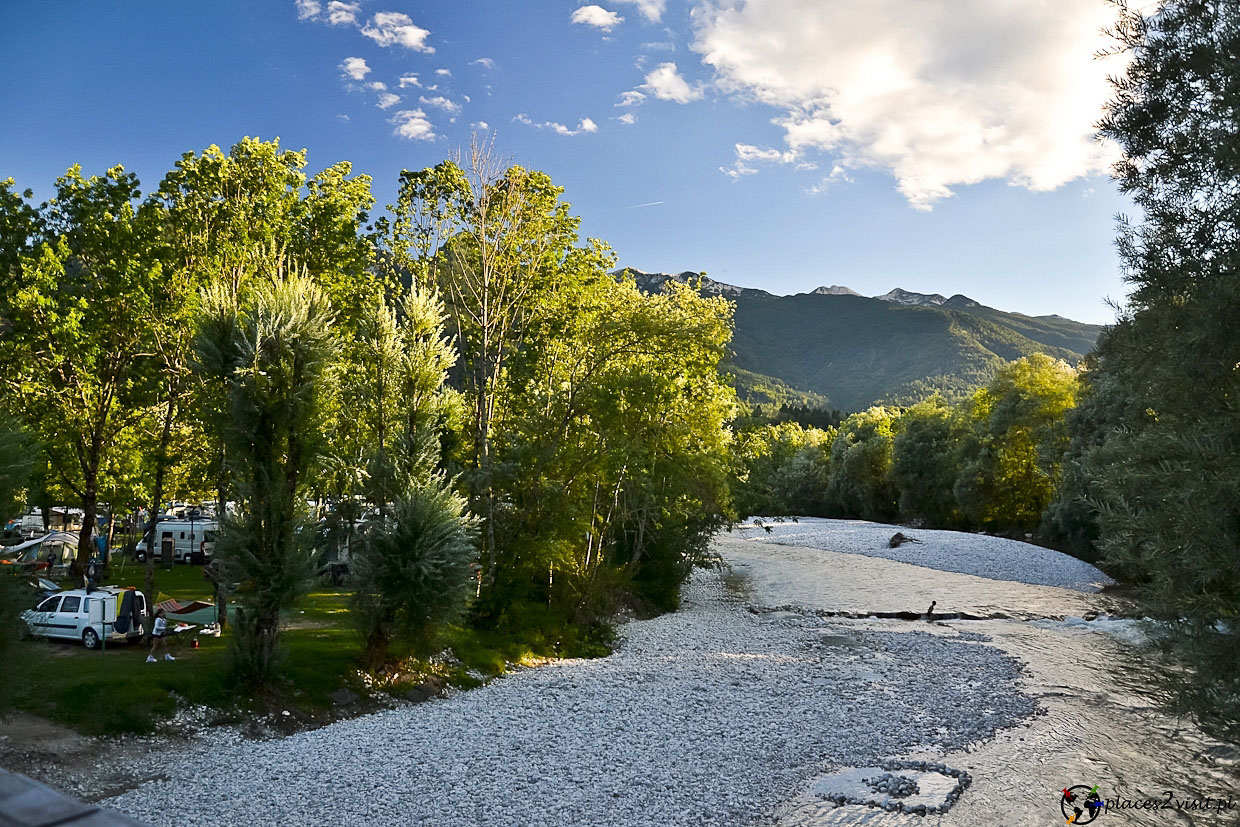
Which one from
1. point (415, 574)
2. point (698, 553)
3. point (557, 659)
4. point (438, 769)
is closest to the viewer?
point (438, 769)

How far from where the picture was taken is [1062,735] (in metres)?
16.5

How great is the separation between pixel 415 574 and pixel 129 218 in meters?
16.8

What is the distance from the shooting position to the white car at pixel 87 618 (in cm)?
2052

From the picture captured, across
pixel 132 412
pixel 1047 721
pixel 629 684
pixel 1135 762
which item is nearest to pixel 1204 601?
pixel 1135 762

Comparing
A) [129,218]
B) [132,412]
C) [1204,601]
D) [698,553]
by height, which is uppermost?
[129,218]

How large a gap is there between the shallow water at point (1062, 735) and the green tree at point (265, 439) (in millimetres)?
11593

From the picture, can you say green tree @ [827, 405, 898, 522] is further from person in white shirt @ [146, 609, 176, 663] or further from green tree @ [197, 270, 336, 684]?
person in white shirt @ [146, 609, 176, 663]

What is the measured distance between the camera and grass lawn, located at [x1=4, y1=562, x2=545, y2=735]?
47.9ft

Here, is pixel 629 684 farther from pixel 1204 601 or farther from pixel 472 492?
pixel 1204 601

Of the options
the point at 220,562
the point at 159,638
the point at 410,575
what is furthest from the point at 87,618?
the point at 410,575

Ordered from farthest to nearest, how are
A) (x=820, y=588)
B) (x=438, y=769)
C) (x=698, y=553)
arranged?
(x=820, y=588) < (x=698, y=553) < (x=438, y=769)

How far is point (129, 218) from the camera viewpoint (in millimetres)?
25734

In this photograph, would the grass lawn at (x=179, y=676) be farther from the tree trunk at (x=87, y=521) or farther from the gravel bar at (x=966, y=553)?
the gravel bar at (x=966, y=553)

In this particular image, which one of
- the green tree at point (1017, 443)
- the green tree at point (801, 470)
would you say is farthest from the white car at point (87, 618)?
the green tree at point (801, 470)
